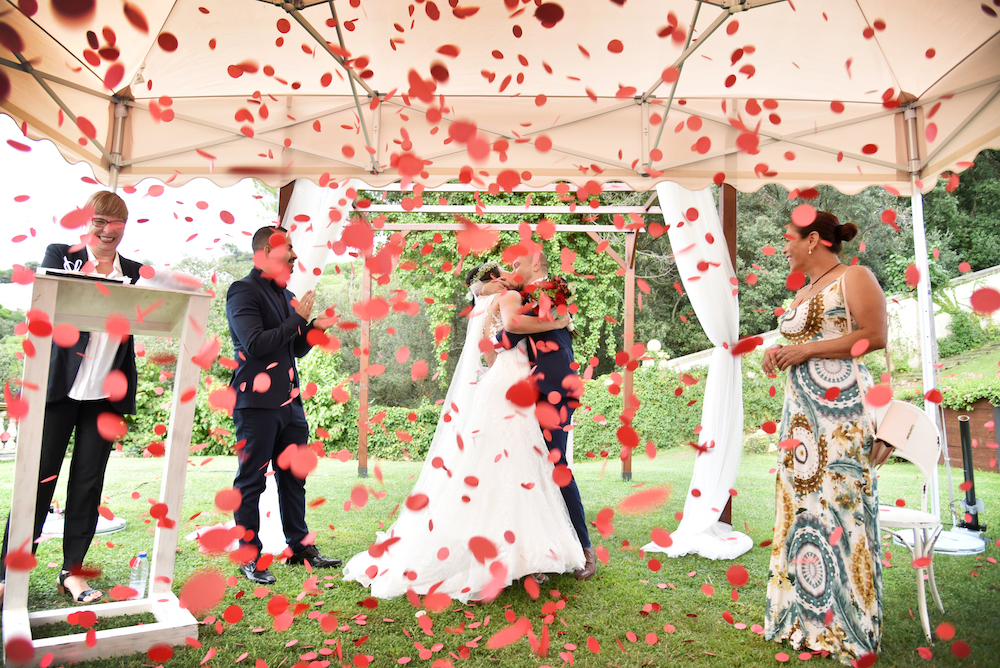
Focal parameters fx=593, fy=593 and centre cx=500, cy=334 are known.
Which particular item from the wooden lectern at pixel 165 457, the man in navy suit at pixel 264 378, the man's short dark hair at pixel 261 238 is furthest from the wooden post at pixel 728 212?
the wooden lectern at pixel 165 457

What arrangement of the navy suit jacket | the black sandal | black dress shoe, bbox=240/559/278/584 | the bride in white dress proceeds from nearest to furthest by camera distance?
the black sandal
the bride in white dress
black dress shoe, bbox=240/559/278/584
the navy suit jacket

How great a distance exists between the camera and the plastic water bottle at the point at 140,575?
232 centimetres

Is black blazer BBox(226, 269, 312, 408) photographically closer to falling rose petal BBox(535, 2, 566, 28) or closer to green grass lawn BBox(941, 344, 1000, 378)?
falling rose petal BBox(535, 2, 566, 28)

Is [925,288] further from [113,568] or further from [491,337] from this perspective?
[113,568]

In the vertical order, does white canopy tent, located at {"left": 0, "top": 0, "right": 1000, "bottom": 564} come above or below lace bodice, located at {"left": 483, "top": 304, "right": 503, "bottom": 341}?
above

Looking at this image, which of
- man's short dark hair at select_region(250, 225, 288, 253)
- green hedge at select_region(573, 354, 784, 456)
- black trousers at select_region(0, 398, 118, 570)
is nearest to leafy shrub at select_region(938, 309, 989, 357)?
green hedge at select_region(573, 354, 784, 456)

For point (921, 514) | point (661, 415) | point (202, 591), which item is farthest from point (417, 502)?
point (661, 415)

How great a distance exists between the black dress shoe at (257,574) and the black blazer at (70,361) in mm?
882

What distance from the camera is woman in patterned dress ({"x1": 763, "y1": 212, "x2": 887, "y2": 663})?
6.07 feet

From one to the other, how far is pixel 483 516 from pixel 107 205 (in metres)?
1.81

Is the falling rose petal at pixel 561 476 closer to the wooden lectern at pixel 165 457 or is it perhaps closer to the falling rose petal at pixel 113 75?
the wooden lectern at pixel 165 457

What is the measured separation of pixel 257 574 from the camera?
8.30 feet

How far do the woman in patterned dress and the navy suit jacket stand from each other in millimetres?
964

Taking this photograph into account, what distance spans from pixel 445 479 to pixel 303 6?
2.18 meters
